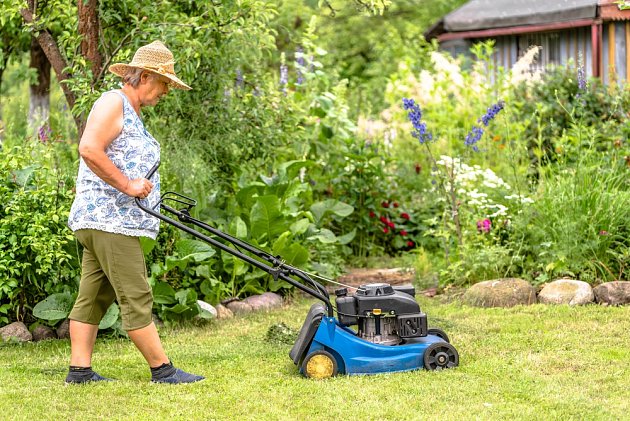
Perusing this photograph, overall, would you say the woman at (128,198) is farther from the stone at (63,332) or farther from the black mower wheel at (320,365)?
the stone at (63,332)

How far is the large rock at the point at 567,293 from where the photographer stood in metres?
7.05

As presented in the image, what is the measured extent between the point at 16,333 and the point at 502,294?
3385mm

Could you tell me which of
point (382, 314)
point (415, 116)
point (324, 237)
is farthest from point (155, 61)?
point (324, 237)

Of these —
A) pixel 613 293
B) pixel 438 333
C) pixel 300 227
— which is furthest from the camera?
pixel 300 227

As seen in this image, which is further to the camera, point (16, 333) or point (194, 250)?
point (194, 250)

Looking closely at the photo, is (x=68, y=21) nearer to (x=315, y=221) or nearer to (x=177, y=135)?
(x=177, y=135)

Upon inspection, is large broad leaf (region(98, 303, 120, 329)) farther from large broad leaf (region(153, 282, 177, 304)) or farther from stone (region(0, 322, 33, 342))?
stone (region(0, 322, 33, 342))

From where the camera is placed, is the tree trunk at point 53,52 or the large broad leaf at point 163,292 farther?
the tree trunk at point 53,52

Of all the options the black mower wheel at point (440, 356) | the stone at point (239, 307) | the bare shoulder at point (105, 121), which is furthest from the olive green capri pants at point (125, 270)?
the stone at point (239, 307)

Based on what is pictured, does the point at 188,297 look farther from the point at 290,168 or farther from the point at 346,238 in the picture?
the point at 346,238

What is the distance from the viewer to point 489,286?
23.8 feet

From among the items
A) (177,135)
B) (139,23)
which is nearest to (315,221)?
(177,135)

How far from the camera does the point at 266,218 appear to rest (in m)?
7.66

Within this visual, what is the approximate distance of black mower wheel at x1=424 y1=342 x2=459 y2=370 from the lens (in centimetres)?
538
